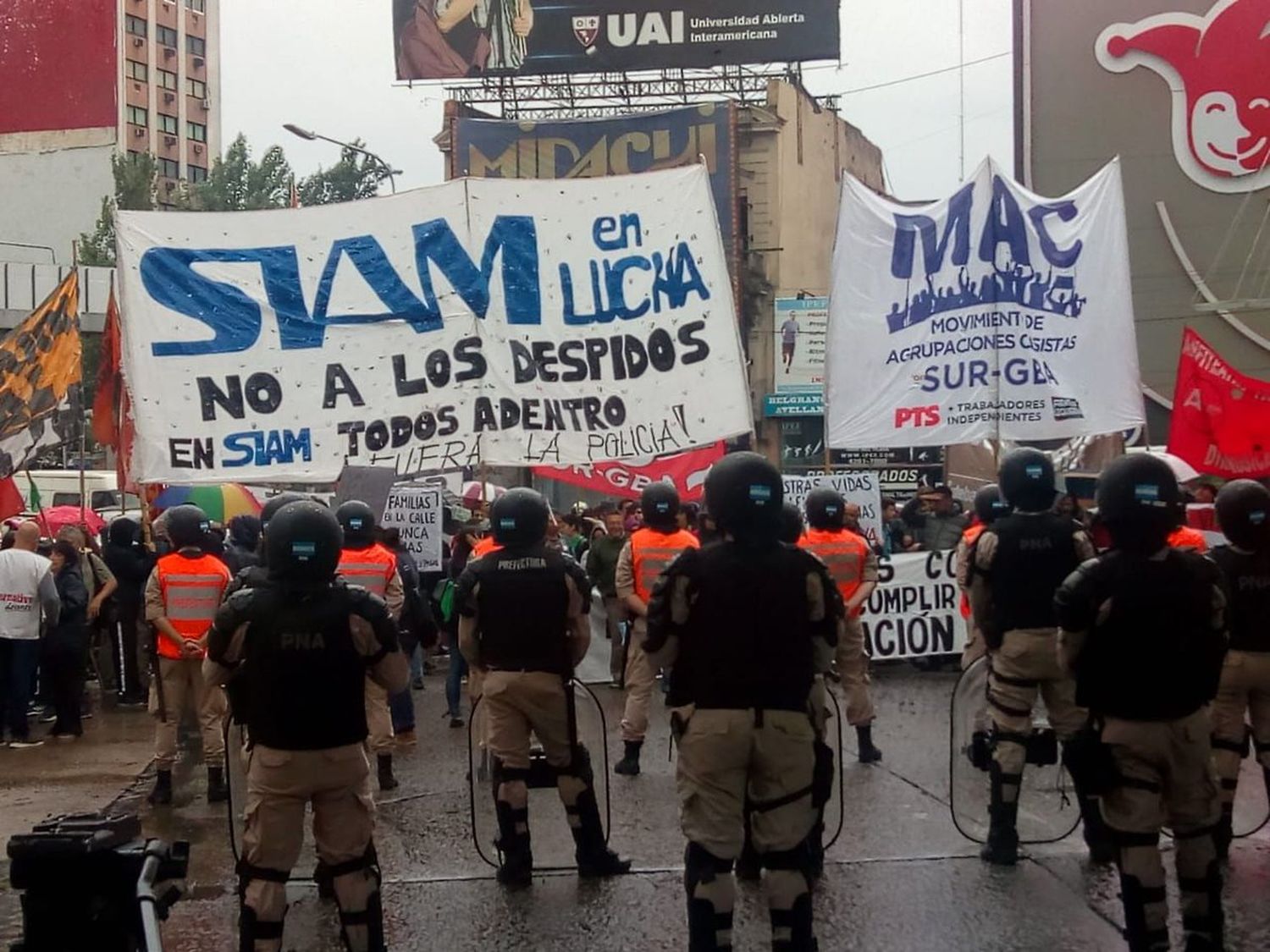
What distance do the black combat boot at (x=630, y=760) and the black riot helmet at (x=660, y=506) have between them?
1383 mm

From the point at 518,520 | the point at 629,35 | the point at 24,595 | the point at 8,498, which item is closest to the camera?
the point at 518,520

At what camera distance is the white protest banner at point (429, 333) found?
1000cm

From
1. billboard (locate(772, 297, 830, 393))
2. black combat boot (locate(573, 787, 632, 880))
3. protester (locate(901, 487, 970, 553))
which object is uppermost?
billboard (locate(772, 297, 830, 393))

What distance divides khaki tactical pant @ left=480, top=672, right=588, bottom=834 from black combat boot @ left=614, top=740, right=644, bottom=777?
8.79 ft

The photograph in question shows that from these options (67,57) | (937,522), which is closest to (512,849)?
(67,57)

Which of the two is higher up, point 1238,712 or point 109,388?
point 109,388

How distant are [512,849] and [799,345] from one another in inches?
1394

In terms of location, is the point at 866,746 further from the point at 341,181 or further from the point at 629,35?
the point at 341,181

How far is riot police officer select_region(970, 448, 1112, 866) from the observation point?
7.20 meters

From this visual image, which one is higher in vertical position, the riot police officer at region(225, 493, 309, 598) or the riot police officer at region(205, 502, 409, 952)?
the riot police officer at region(225, 493, 309, 598)

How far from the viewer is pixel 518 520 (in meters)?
7.19

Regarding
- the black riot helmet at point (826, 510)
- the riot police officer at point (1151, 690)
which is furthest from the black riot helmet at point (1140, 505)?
the black riot helmet at point (826, 510)

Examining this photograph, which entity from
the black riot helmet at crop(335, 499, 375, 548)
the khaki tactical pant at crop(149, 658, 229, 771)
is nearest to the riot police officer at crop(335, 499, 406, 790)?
the black riot helmet at crop(335, 499, 375, 548)

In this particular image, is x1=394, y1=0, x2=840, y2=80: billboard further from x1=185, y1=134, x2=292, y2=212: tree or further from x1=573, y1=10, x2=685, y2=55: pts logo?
x1=185, y1=134, x2=292, y2=212: tree
